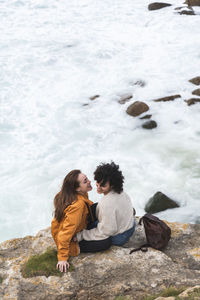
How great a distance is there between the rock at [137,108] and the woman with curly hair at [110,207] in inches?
333

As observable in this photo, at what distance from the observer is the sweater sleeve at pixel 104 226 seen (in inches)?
150

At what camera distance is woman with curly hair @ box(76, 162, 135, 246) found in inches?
150

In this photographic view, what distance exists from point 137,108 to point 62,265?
9041 mm

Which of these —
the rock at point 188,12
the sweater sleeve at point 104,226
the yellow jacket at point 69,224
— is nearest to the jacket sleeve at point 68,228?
the yellow jacket at point 69,224

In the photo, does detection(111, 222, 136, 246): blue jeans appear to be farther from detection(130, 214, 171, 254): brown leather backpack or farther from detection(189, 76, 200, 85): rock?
detection(189, 76, 200, 85): rock

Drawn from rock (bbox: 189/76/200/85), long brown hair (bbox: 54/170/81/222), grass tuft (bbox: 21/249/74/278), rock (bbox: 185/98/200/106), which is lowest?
rock (bbox: 185/98/200/106)

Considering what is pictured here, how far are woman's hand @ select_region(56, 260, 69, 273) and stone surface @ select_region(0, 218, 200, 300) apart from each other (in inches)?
2.9

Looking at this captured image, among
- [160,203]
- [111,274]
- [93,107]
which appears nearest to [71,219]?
[111,274]

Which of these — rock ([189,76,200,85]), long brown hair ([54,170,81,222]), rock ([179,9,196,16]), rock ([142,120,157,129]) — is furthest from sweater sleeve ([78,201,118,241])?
rock ([179,9,196,16])

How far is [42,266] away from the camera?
3854 mm

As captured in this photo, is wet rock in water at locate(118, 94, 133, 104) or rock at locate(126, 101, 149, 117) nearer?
rock at locate(126, 101, 149, 117)

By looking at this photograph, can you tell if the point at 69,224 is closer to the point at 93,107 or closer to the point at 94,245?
the point at 94,245

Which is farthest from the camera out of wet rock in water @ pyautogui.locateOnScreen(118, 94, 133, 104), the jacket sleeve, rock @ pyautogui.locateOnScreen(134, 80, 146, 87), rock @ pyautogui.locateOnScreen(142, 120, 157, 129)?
rock @ pyautogui.locateOnScreen(134, 80, 146, 87)

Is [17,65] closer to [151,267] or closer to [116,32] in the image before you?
[116,32]
